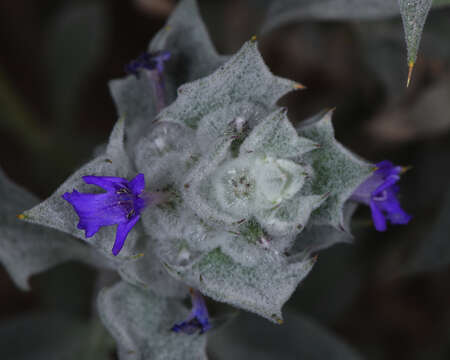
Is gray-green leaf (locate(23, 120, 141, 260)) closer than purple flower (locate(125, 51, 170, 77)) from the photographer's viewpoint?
Yes

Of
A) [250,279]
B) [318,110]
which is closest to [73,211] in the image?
[250,279]

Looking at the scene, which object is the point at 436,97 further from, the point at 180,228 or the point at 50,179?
the point at 50,179

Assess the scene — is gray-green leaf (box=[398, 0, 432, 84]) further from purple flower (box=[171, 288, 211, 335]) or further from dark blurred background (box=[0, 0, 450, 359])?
dark blurred background (box=[0, 0, 450, 359])

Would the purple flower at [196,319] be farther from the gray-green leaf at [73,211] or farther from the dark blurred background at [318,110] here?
the dark blurred background at [318,110]

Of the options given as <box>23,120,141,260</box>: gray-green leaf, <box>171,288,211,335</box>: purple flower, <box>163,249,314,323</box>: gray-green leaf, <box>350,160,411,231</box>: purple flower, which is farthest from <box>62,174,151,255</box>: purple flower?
<box>350,160,411,231</box>: purple flower

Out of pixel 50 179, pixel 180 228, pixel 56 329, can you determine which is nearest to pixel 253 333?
pixel 56 329

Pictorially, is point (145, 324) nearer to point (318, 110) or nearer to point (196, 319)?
point (196, 319)
